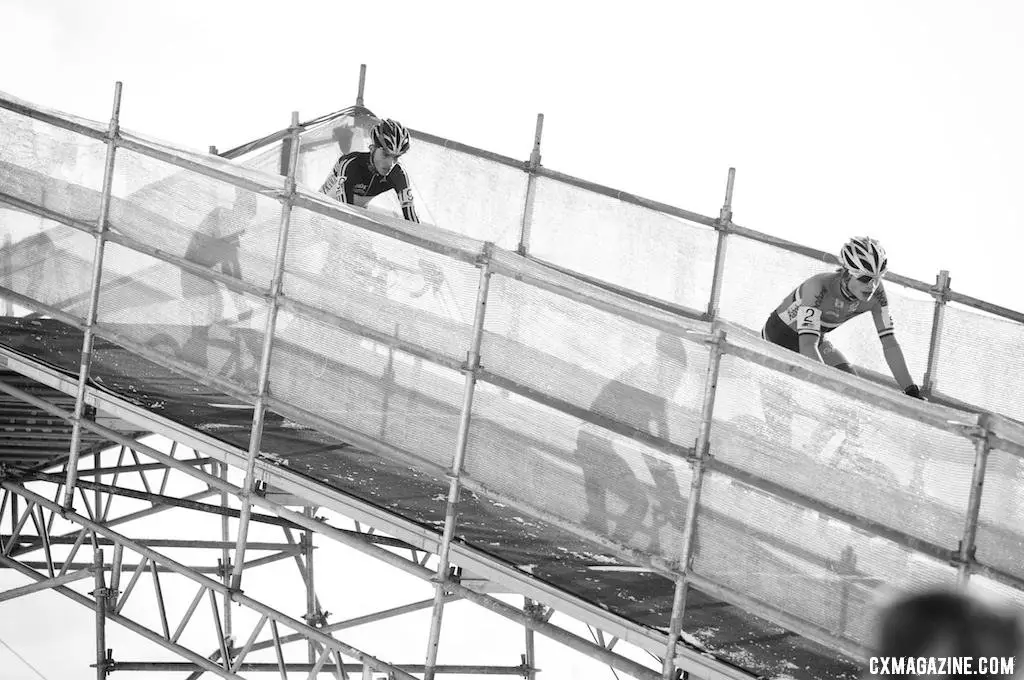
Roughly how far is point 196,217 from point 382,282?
5.62ft

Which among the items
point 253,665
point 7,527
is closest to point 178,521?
point 7,527

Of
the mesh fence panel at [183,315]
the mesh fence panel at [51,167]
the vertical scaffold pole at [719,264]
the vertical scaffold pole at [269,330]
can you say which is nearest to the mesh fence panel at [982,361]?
the vertical scaffold pole at [719,264]

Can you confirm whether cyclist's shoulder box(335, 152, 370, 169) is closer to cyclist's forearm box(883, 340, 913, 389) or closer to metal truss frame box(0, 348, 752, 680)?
metal truss frame box(0, 348, 752, 680)

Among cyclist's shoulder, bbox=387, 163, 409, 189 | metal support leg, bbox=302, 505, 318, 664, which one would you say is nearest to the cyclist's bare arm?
cyclist's shoulder, bbox=387, 163, 409, 189

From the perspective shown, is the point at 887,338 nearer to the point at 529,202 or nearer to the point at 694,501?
the point at 694,501

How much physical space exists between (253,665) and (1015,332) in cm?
726

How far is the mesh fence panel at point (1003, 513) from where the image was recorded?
577 cm

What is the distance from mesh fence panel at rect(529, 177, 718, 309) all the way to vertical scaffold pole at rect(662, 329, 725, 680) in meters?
4.99

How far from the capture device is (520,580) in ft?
23.6

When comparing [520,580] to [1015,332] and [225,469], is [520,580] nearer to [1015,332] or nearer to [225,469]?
[1015,332]

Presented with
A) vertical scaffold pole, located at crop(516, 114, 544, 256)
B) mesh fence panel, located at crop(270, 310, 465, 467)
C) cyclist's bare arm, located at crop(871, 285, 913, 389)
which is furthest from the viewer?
vertical scaffold pole, located at crop(516, 114, 544, 256)

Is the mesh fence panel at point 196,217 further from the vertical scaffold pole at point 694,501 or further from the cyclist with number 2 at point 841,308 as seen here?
the cyclist with number 2 at point 841,308

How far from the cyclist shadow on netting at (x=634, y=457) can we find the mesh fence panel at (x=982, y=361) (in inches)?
162

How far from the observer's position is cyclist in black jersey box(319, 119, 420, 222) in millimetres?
9875
